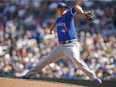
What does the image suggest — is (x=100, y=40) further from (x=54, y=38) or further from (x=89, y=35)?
(x=54, y=38)

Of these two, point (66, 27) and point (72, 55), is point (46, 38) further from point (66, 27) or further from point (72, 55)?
point (72, 55)

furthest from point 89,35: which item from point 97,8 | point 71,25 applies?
point 71,25

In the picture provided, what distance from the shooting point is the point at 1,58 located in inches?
623

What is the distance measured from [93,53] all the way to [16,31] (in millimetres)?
4030

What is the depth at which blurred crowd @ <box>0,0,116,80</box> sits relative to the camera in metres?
14.4

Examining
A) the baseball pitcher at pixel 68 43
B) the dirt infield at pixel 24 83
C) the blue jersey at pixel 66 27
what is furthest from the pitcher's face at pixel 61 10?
the dirt infield at pixel 24 83

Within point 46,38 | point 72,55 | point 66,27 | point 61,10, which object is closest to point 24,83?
point 72,55

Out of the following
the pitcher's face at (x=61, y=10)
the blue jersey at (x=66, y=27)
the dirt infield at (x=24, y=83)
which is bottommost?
the dirt infield at (x=24, y=83)

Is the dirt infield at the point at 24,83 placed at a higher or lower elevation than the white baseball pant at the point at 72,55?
lower

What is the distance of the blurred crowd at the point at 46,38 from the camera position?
14391 millimetres

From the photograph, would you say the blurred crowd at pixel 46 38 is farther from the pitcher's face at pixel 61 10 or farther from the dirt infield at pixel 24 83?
the dirt infield at pixel 24 83

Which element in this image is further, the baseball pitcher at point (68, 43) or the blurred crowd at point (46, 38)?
the blurred crowd at point (46, 38)

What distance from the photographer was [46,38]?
647 inches

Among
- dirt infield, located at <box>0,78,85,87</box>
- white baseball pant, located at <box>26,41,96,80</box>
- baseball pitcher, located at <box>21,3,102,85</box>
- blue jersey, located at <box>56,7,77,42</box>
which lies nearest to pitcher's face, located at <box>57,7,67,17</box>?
baseball pitcher, located at <box>21,3,102,85</box>
